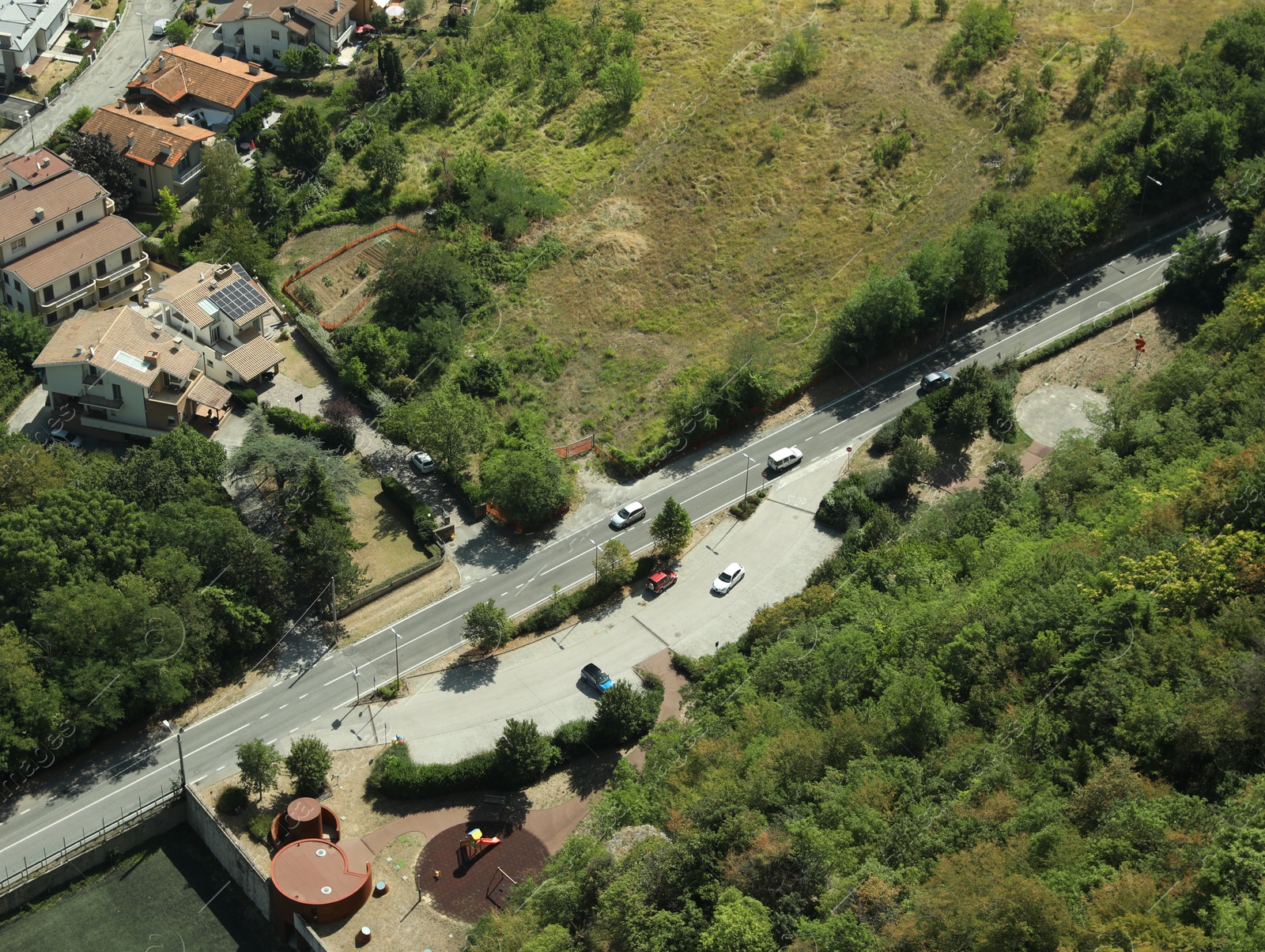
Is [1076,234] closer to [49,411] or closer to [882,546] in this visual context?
[882,546]

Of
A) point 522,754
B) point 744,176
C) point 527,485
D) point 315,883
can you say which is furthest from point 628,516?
point 744,176

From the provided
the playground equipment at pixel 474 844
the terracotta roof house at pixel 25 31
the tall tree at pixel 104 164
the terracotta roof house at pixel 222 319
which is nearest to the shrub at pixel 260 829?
the playground equipment at pixel 474 844

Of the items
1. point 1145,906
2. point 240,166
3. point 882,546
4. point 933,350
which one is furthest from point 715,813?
point 240,166

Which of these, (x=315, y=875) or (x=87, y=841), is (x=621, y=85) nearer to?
(x=315, y=875)

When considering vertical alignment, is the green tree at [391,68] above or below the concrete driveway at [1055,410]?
above

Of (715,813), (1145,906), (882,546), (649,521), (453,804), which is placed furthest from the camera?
(649,521)

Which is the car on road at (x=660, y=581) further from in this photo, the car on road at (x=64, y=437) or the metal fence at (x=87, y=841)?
the car on road at (x=64, y=437)

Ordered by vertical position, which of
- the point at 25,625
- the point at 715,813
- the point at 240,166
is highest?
the point at 240,166
